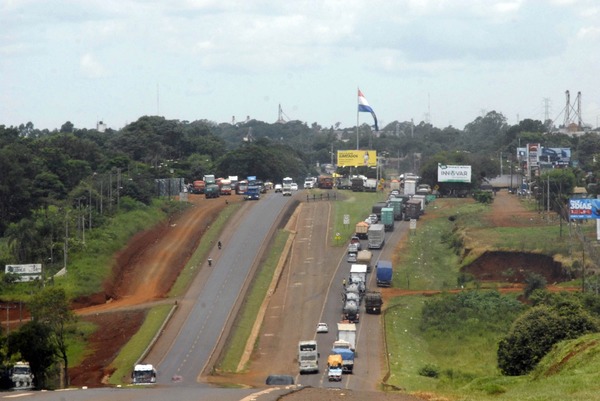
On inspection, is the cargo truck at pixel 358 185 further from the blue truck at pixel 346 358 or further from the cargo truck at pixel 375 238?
the blue truck at pixel 346 358

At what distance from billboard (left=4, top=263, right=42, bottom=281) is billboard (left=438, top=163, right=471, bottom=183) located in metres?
75.5

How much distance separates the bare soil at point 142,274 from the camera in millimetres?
72312

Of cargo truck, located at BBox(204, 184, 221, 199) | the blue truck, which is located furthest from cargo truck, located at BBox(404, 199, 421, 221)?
the blue truck

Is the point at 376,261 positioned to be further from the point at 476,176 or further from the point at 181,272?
the point at 476,176

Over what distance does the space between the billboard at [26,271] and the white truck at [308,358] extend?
104 ft

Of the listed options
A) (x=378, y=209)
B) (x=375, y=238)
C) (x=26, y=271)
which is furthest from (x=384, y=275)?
(x=378, y=209)

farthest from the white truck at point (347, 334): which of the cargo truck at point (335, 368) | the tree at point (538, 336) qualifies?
the tree at point (538, 336)

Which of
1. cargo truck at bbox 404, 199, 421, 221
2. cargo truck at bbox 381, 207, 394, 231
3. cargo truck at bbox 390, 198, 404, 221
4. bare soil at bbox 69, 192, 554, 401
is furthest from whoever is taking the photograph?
cargo truck at bbox 404, 199, 421, 221

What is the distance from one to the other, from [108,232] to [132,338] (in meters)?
31.0

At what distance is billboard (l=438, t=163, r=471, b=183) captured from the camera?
498ft

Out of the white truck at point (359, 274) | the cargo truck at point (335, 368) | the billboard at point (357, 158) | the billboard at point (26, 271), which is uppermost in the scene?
the billboard at point (357, 158)

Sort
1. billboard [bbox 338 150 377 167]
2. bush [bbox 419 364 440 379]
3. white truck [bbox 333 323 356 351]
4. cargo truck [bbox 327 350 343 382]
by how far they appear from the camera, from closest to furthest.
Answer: cargo truck [bbox 327 350 343 382], bush [bbox 419 364 440 379], white truck [bbox 333 323 356 351], billboard [bbox 338 150 377 167]

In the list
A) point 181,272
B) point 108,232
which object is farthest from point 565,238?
point 108,232

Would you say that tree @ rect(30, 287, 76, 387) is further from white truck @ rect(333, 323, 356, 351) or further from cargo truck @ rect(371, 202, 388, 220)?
cargo truck @ rect(371, 202, 388, 220)
